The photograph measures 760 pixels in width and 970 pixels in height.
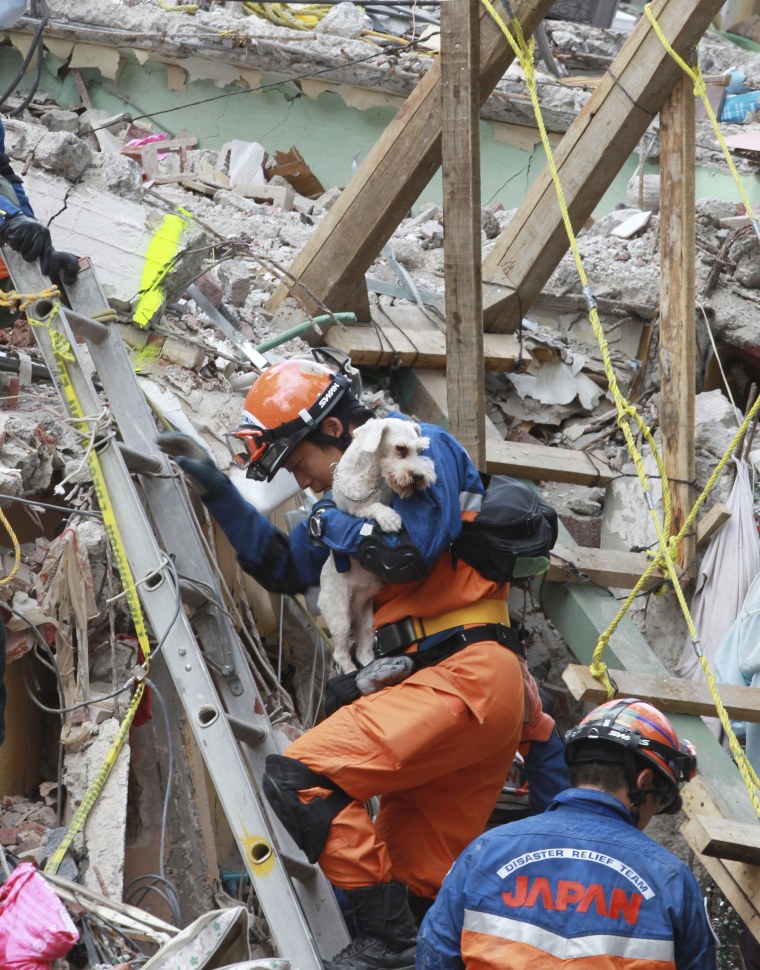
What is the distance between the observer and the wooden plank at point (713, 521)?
5.94 meters

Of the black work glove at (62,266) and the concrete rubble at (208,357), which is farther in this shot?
the black work glove at (62,266)

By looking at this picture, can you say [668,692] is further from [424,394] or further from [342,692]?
[424,394]

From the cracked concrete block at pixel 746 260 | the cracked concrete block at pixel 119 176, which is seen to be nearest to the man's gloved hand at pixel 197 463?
the cracked concrete block at pixel 119 176

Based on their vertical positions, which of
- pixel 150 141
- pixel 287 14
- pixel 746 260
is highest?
pixel 287 14

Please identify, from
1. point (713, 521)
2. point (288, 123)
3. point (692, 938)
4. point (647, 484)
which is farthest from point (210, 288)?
point (288, 123)

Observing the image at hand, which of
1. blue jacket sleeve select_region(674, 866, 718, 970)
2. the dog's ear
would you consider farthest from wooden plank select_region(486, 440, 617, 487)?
blue jacket sleeve select_region(674, 866, 718, 970)

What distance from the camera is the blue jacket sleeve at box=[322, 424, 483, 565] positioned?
364 centimetres

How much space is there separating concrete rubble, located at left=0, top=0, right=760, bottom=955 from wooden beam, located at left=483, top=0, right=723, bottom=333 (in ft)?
1.63

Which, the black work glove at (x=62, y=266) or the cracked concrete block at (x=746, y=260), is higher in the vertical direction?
the black work glove at (x=62, y=266)

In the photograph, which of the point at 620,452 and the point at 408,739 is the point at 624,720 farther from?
the point at 620,452

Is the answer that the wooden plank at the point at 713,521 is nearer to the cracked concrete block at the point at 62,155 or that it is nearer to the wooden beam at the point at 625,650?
the wooden beam at the point at 625,650

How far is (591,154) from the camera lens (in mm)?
6121

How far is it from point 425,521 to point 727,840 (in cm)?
131

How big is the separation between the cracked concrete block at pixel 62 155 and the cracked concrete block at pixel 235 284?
0.87m
